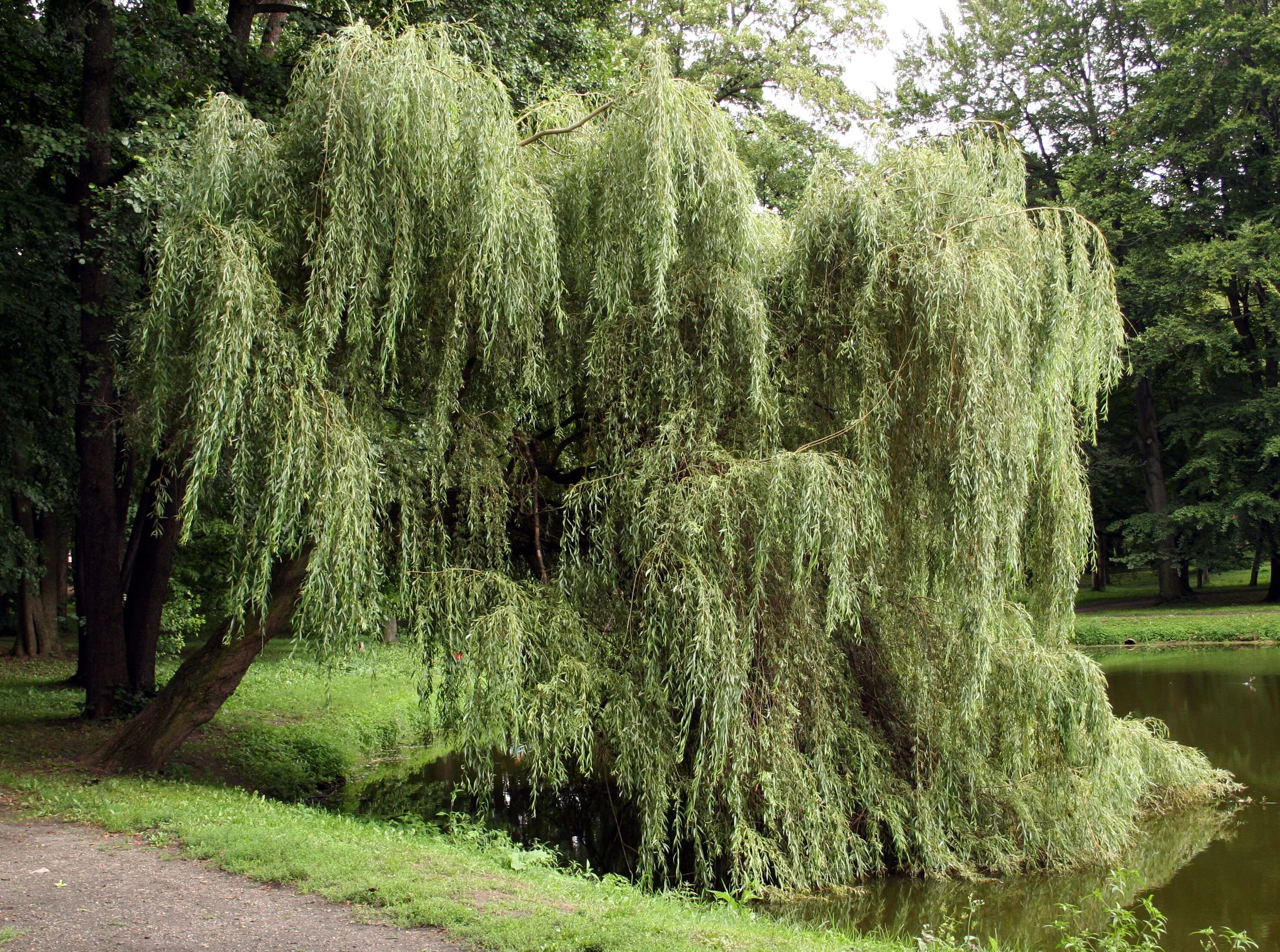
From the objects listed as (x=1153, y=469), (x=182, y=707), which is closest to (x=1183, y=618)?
(x=1153, y=469)

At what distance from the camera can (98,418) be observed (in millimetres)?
11414

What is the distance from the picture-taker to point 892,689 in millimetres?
8430

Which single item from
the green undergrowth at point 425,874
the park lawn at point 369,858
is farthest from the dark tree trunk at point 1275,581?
the green undergrowth at point 425,874

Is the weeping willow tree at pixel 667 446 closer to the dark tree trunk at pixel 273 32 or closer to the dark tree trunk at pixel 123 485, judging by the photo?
the dark tree trunk at pixel 123 485

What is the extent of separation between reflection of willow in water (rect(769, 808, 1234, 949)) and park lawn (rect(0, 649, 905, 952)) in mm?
623

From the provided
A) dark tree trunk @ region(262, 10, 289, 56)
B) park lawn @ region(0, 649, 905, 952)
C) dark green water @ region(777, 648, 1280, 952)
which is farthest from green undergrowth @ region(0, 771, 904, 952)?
dark tree trunk @ region(262, 10, 289, 56)

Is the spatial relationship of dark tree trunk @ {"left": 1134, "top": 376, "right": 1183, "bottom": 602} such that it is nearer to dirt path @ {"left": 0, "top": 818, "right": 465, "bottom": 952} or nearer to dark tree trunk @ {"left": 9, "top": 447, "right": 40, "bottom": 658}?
dark tree trunk @ {"left": 9, "top": 447, "right": 40, "bottom": 658}

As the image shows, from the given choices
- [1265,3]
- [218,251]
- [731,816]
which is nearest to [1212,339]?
[1265,3]

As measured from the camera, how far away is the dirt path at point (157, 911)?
4.77m

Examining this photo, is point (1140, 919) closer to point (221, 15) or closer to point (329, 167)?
point (329, 167)

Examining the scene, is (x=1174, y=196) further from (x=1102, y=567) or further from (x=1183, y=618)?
(x=1102, y=567)

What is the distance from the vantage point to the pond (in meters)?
7.39

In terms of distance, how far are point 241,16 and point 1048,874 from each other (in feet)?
41.8

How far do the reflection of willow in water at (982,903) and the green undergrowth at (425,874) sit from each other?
80 centimetres
